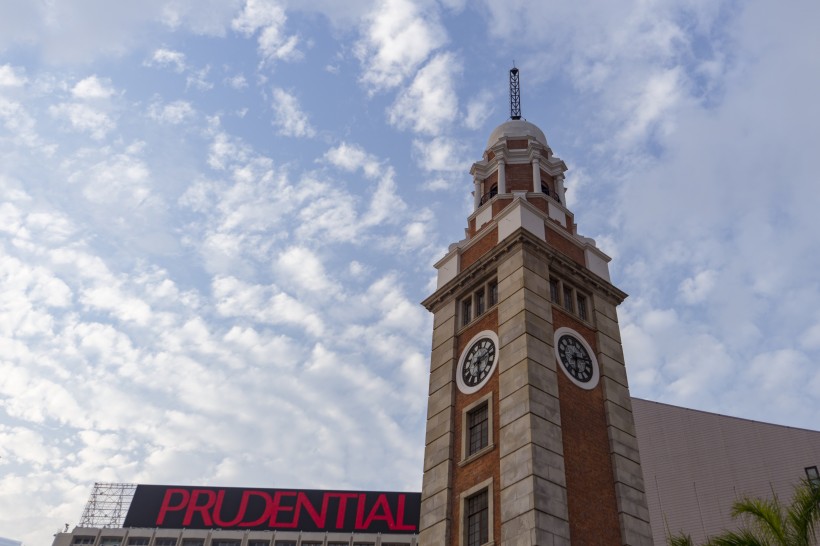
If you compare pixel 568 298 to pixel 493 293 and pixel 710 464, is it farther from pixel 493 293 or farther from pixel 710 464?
pixel 710 464

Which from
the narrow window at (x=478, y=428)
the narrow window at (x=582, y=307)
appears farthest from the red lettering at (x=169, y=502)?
the narrow window at (x=582, y=307)

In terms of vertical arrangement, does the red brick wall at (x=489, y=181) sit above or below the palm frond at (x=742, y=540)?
above

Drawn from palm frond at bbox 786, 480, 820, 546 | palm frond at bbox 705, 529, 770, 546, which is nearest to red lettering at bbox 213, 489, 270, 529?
palm frond at bbox 705, 529, 770, 546

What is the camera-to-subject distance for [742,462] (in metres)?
44.4

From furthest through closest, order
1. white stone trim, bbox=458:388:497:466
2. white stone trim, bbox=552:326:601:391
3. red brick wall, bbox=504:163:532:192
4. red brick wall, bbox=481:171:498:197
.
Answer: red brick wall, bbox=481:171:498:197 → red brick wall, bbox=504:163:532:192 → white stone trim, bbox=552:326:601:391 → white stone trim, bbox=458:388:497:466

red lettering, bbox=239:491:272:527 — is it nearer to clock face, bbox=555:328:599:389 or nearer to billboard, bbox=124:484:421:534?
billboard, bbox=124:484:421:534

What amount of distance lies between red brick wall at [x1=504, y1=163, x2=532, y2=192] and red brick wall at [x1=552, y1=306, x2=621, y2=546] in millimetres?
9613

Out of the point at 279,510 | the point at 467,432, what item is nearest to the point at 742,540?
the point at 467,432

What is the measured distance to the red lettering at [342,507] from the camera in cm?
7806

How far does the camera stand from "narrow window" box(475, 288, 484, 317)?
110ft

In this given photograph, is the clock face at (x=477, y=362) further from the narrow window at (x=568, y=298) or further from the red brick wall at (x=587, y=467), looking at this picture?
the narrow window at (x=568, y=298)

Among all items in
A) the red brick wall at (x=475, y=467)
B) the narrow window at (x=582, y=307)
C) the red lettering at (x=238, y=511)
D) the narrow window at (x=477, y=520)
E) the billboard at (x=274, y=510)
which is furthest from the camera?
the red lettering at (x=238, y=511)

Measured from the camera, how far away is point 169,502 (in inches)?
3157

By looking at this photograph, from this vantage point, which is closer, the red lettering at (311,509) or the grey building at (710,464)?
the grey building at (710,464)
